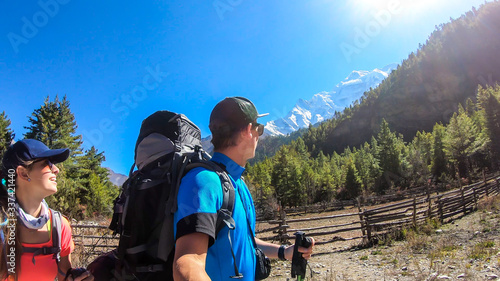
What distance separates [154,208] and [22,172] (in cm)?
117

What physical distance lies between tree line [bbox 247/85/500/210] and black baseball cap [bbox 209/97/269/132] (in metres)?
30.1

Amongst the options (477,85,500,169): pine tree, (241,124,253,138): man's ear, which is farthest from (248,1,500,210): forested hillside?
(241,124,253,138): man's ear

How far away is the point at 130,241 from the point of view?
51.6 inches

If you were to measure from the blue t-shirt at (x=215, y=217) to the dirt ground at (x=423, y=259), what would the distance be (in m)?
5.25

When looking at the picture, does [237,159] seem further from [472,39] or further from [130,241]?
[472,39]

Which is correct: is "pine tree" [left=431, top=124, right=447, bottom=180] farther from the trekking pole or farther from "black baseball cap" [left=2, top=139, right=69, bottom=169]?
"black baseball cap" [left=2, top=139, right=69, bottom=169]

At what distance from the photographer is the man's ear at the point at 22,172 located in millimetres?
1736

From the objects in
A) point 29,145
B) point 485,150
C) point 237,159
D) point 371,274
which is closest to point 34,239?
point 29,145

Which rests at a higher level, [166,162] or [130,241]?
[166,162]

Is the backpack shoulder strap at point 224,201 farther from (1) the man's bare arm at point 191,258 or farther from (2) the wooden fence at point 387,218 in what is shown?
(2) the wooden fence at point 387,218

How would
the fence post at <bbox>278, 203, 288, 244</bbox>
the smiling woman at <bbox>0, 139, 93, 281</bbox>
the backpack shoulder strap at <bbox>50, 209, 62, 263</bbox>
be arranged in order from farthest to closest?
the fence post at <bbox>278, 203, 288, 244</bbox> → the backpack shoulder strap at <bbox>50, 209, 62, 263</bbox> → the smiling woman at <bbox>0, 139, 93, 281</bbox>

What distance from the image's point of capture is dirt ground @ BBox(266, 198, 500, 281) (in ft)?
17.9

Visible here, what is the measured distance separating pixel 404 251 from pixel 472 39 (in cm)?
15228

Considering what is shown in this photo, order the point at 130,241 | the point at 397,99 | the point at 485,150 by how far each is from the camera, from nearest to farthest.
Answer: the point at 130,241 → the point at 485,150 → the point at 397,99
